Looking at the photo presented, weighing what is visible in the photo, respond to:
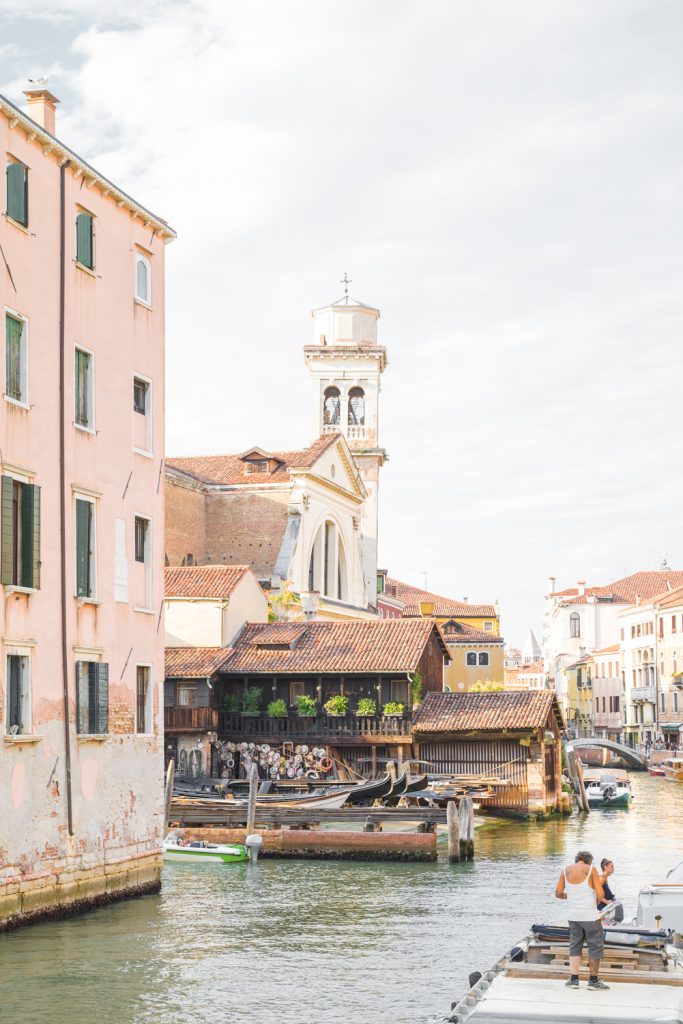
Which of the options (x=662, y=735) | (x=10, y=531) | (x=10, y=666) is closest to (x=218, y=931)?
(x=10, y=666)

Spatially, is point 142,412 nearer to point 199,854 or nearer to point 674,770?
point 199,854

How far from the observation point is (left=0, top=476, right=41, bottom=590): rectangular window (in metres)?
18.8

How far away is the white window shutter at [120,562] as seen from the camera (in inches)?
869

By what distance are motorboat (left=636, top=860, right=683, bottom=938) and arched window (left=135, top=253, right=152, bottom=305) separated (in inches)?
476

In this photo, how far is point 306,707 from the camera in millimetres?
41875

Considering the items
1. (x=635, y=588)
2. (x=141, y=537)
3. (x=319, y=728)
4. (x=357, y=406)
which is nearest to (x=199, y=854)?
(x=141, y=537)

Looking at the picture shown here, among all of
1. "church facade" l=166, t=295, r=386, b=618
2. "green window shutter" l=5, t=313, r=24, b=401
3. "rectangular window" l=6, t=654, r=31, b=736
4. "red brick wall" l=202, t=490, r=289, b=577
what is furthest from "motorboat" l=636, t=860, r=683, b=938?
"red brick wall" l=202, t=490, r=289, b=577

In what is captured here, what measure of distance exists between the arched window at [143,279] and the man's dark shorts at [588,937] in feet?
44.6

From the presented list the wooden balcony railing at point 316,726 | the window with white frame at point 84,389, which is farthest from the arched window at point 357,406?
the window with white frame at point 84,389

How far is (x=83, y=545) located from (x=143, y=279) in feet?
16.4

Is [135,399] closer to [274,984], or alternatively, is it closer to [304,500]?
[274,984]

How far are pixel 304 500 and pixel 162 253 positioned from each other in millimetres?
31816

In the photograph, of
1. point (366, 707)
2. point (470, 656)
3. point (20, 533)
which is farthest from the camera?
point (470, 656)

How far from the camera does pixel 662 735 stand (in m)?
91.8
